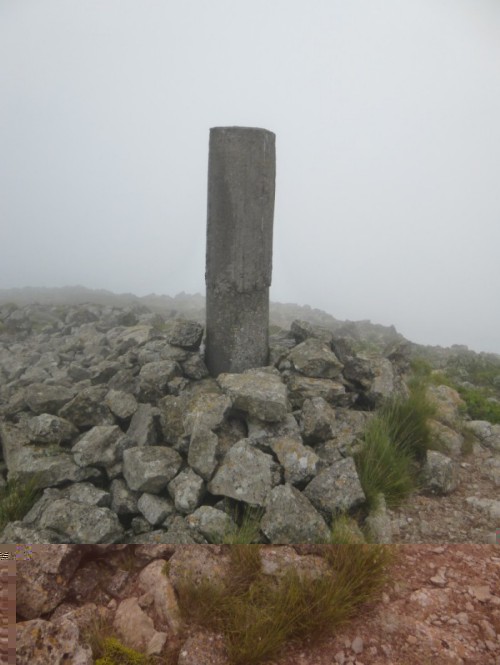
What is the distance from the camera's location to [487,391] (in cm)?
863

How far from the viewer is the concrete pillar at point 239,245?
6.05 meters

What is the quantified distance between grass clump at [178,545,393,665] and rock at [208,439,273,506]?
116cm

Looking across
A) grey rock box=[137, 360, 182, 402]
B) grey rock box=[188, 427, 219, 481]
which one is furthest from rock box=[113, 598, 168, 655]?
grey rock box=[137, 360, 182, 402]

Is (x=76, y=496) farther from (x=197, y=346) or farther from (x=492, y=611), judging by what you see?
(x=492, y=611)

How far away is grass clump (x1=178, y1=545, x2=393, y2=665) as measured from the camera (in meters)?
2.83

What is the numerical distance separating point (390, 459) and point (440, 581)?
177cm

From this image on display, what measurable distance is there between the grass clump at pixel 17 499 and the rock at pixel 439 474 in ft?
13.6

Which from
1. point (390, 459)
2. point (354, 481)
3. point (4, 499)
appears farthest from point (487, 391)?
point (4, 499)

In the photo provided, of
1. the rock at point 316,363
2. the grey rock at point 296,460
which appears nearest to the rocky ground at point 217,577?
the grey rock at point 296,460

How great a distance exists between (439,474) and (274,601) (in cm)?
293

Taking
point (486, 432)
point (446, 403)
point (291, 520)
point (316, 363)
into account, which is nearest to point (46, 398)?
point (316, 363)

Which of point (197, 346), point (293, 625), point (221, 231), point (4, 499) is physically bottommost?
point (4, 499)

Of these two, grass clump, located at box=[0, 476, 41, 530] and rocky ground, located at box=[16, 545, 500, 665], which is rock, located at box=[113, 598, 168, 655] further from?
grass clump, located at box=[0, 476, 41, 530]

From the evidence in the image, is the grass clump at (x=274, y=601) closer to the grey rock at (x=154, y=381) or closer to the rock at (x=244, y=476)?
the rock at (x=244, y=476)
